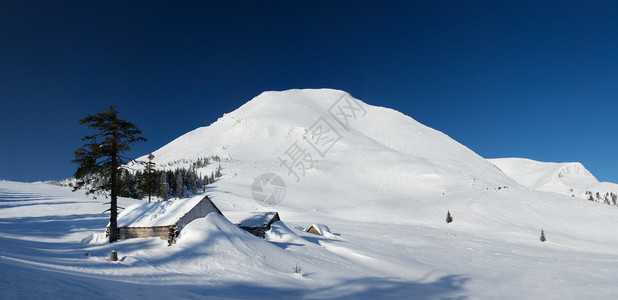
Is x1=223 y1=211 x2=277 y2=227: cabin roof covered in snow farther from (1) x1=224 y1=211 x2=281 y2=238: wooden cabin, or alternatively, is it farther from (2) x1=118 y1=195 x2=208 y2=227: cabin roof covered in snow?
(2) x1=118 y1=195 x2=208 y2=227: cabin roof covered in snow

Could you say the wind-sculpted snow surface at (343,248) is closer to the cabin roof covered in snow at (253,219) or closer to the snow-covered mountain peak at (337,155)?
the snow-covered mountain peak at (337,155)

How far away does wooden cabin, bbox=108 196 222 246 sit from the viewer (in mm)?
24719

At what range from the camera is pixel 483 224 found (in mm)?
52844

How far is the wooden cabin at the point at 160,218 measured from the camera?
24.7m

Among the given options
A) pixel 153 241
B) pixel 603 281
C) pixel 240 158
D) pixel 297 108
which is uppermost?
pixel 297 108

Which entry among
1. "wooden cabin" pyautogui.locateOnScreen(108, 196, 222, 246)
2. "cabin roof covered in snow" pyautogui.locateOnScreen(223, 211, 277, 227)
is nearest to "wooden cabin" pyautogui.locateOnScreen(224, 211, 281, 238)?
"cabin roof covered in snow" pyautogui.locateOnScreen(223, 211, 277, 227)

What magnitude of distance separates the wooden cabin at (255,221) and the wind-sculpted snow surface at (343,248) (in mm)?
1253

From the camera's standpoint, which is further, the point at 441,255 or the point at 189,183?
the point at 189,183

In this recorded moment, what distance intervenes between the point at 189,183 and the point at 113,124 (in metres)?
63.7

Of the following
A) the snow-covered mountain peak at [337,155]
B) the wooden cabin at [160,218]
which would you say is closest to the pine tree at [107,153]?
the wooden cabin at [160,218]

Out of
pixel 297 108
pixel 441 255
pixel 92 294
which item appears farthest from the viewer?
pixel 297 108

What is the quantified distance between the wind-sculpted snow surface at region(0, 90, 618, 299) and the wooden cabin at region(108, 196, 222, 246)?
854 millimetres

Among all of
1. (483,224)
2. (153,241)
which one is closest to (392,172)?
(483,224)

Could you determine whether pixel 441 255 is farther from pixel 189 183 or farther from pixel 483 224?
pixel 189 183
